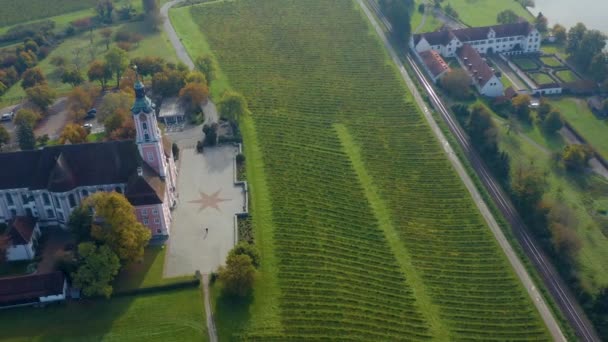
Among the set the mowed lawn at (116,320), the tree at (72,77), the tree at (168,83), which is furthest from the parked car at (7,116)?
the mowed lawn at (116,320)

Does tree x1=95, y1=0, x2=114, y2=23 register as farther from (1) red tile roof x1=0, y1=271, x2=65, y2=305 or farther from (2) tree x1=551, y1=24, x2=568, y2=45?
(2) tree x1=551, y1=24, x2=568, y2=45

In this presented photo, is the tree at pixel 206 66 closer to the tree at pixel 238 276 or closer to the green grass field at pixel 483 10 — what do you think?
the tree at pixel 238 276

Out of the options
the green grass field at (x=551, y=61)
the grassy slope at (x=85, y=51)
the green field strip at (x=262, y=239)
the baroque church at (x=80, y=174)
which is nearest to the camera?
the green field strip at (x=262, y=239)

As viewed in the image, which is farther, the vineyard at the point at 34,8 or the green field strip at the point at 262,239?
the vineyard at the point at 34,8

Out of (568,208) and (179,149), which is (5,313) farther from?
(568,208)

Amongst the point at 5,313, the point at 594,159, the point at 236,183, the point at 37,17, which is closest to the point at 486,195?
the point at 594,159

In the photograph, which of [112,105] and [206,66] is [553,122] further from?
[112,105]
